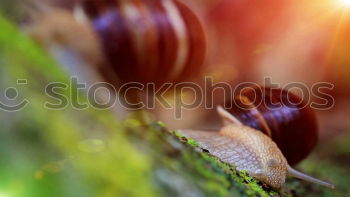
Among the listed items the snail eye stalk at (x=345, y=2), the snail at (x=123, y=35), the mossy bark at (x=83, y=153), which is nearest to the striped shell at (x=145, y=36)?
the snail at (x=123, y=35)

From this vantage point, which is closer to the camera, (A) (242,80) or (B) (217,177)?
(B) (217,177)

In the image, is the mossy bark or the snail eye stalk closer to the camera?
the mossy bark

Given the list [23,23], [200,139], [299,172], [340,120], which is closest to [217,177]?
[200,139]

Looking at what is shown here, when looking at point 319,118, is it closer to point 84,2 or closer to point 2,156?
point 84,2

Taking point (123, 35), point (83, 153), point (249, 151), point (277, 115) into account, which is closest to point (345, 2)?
point (277, 115)

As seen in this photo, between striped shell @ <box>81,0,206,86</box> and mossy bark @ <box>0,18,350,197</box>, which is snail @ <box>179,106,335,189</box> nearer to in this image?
mossy bark @ <box>0,18,350,197</box>

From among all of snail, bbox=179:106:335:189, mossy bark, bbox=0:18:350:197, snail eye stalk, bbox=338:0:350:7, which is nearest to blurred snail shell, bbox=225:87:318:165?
snail, bbox=179:106:335:189
